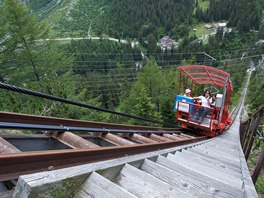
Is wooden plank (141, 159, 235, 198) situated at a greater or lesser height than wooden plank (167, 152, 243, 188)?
greater

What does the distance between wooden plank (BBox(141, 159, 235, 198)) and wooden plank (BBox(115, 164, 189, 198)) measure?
0.25m

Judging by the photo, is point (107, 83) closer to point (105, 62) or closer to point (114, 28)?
point (105, 62)

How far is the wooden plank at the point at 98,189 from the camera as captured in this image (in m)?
1.71

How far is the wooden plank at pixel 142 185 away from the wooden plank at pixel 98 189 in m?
0.28

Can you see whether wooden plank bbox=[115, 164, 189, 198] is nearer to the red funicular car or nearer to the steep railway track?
the steep railway track

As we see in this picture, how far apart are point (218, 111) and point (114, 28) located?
179740 millimetres

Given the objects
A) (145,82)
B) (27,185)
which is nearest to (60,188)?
(27,185)

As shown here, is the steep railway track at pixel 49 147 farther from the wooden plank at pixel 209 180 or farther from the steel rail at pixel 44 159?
the wooden plank at pixel 209 180

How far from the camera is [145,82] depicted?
32.2 metres

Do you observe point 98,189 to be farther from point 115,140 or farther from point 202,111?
point 202,111

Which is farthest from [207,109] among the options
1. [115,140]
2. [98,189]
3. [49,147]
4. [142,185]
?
[98,189]

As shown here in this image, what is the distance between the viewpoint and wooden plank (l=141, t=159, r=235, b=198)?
2.37 metres

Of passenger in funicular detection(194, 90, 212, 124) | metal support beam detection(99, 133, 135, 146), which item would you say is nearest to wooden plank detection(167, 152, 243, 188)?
metal support beam detection(99, 133, 135, 146)

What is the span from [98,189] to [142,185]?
51 centimetres
